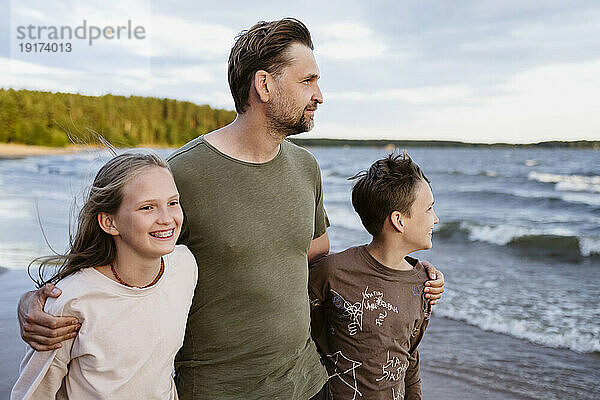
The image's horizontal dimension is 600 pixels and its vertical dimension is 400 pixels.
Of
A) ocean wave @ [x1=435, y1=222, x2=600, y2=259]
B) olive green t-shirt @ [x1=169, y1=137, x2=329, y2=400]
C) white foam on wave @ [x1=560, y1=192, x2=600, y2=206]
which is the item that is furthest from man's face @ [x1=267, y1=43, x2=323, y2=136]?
white foam on wave @ [x1=560, y1=192, x2=600, y2=206]

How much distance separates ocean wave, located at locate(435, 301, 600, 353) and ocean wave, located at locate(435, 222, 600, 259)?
4.68 m

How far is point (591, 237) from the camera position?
11.5 metres

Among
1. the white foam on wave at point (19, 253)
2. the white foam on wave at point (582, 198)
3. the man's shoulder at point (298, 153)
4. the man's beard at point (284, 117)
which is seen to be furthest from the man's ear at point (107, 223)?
the white foam on wave at point (582, 198)

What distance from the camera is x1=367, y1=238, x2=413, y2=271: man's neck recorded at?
239 centimetres

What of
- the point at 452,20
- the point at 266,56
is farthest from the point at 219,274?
the point at 452,20

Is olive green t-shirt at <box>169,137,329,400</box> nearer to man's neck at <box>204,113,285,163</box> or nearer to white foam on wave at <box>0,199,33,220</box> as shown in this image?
man's neck at <box>204,113,285,163</box>

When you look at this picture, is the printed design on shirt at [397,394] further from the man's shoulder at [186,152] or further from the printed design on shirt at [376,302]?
the man's shoulder at [186,152]

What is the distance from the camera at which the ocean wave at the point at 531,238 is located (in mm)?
10617

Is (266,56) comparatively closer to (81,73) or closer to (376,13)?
(376,13)

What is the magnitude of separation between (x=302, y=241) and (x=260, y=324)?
13.2 inches

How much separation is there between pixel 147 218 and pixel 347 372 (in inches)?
41.5

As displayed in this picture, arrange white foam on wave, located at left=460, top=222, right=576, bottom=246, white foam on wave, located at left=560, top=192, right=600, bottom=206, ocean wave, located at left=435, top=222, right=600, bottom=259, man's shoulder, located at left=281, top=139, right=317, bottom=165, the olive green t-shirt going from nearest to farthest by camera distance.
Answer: the olive green t-shirt
man's shoulder, located at left=281, top=139, right=317, bottom=165
ocean wave, located at left=435, top=222, right=600, bottom=259
white foam on wave, located at left=460, top=222, right=576, bottom=246
white foam on wave, located at left=560, top=192, right=600, bottom=206

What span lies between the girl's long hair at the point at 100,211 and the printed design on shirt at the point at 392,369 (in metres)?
1.13

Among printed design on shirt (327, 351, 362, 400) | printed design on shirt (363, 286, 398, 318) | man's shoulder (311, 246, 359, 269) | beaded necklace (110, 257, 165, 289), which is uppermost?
beaded necklace (110, 257, 165, 289)
